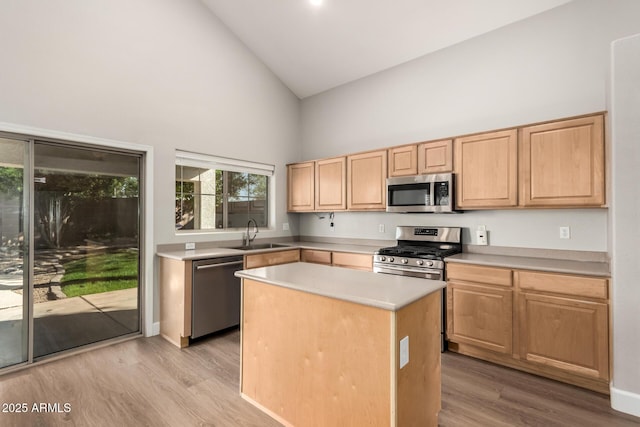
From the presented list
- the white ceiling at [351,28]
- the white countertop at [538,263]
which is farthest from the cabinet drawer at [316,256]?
the white ceiling at [351,28]

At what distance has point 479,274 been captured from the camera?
2893mm

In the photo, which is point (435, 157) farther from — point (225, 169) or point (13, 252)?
point (13, 252)

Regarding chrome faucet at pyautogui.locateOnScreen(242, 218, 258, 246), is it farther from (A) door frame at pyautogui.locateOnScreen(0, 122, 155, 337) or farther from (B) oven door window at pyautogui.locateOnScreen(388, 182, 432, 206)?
(B) oven door window at pyautogui.locateOnScreen(388, 182, 432, 206)

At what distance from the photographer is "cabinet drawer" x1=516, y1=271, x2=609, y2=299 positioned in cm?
234

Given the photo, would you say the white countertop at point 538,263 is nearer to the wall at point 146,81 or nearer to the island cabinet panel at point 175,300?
the island cabinet panel at point 175,300

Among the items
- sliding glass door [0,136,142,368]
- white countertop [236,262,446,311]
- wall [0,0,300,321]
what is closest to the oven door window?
white countertop [236,262,446,311]

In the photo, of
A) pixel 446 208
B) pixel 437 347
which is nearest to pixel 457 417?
pixel 437 347

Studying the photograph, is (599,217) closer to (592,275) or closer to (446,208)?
(592,275)

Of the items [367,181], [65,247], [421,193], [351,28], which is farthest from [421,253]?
[65,247]

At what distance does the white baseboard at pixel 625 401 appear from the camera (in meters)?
2.12

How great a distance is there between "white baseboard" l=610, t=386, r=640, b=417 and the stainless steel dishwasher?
11.1ft

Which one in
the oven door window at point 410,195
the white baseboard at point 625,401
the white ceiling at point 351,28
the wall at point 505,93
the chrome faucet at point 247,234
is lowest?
the white baseboard at point 625,401

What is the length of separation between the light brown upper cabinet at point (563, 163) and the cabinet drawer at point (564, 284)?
65 centimetres

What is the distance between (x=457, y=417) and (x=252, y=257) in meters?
2.57
